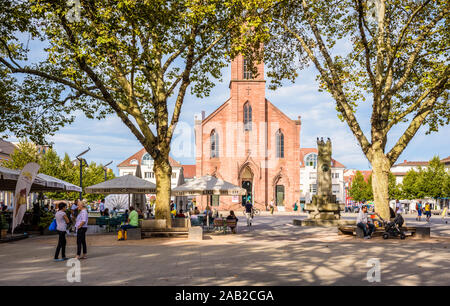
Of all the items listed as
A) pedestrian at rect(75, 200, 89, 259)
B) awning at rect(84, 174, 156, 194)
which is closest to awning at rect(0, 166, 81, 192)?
awning at rect(84, 174, 156, 194)

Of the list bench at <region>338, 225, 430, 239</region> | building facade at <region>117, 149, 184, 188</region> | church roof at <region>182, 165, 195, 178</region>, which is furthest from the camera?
church roof at <region>182, 165, 195, 178</region>

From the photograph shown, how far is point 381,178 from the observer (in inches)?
687

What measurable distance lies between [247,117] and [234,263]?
4356 centimetres

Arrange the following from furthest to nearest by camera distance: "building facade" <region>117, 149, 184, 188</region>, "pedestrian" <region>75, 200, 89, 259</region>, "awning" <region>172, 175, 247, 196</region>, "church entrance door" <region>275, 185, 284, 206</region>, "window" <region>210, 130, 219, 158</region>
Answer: "building facade" <region>117, 149, 184, 188</region>
"window" <region>210, 130, 219, 158</region>
"church entrance door" <region>275, 185, 284, 206</region>
"awning" <region>172, 175, 247, 196</region>
"pedestrian" <region>75, 200, 89, 259</region>

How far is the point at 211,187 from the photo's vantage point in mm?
19938

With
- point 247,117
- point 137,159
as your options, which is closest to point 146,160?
point 137,159

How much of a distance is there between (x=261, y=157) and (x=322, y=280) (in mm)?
44502

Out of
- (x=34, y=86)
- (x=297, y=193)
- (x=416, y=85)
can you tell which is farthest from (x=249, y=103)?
(x=34, y=86)

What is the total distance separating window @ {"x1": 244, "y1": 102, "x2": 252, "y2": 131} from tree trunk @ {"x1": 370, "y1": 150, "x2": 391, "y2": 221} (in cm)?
3544

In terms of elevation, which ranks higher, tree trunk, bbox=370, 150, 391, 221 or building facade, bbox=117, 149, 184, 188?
building facade, bbox=117, 149, 184, 188

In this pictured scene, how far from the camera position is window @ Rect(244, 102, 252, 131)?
173ft

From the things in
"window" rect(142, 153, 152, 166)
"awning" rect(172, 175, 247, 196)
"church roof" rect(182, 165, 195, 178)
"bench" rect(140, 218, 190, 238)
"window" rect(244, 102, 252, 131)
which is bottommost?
"bench" rect(140, 218, 190, 238)

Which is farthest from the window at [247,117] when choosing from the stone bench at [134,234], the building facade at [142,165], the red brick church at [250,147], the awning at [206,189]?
the building facade at [142,165]

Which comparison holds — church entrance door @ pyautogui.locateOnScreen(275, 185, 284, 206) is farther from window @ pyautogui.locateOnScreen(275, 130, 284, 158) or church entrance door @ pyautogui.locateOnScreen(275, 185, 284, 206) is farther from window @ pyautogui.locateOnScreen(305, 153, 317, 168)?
window @ pyautogui.locateOnScreen(305, 153, 317, 168)
